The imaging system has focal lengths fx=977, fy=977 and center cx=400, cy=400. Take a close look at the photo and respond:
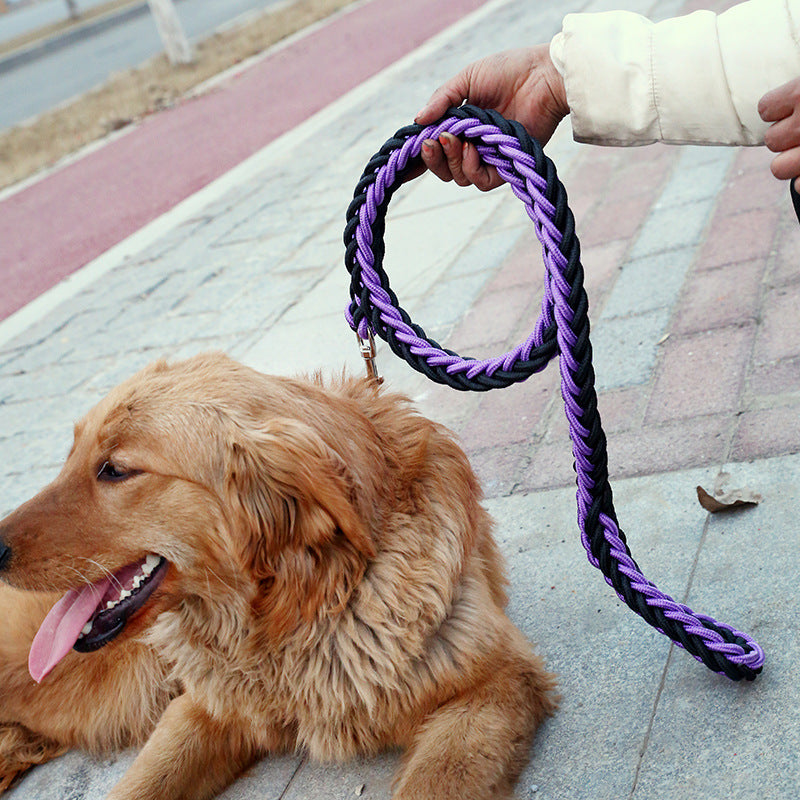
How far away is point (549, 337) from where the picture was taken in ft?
7.52

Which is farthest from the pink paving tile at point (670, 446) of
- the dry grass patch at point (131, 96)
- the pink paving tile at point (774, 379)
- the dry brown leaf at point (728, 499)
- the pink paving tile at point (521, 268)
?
the dry grass patch at point (131, 96)

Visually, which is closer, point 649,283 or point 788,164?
point 788,164

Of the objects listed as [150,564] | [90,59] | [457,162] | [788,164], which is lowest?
[90,59]

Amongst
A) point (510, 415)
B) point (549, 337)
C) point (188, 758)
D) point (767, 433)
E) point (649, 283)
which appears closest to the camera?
point (549, 337)

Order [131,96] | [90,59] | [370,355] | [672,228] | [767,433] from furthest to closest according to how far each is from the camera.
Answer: [90,59] → [131,96] → [672,228] → [767,433] → [370,355]

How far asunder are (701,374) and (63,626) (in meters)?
2.66

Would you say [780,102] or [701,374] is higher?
[780,102]

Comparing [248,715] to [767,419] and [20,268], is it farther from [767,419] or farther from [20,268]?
[20,268]

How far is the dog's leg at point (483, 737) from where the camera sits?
2322mm

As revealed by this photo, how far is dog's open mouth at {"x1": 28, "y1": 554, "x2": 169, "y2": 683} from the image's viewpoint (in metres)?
2.46

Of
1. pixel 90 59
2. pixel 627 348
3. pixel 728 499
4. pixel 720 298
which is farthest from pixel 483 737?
pixel 90 59

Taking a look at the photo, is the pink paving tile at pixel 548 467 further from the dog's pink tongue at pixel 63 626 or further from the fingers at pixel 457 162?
the dog's pink tongue at pixel 63 626

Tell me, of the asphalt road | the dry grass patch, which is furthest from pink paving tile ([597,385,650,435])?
the asphalt road

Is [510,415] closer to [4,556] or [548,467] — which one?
[548,467]
